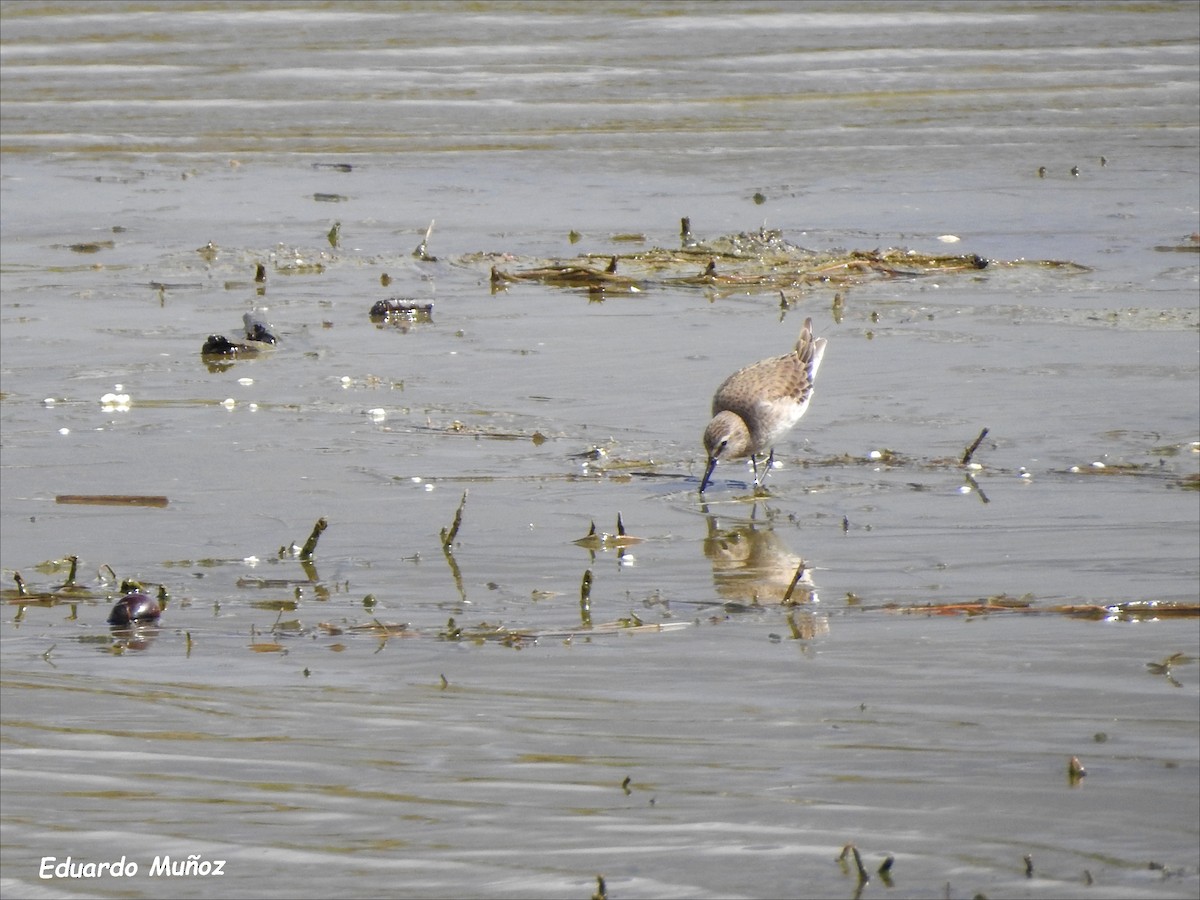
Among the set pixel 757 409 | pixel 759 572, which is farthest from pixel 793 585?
pixel 757 409

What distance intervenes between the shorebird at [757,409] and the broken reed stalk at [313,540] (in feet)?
5.50

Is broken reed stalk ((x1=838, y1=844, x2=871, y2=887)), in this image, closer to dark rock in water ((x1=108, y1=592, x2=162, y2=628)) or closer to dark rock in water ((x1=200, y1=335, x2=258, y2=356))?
dark rock in water ((x1=108, y1=592, x2=162, y2=628))

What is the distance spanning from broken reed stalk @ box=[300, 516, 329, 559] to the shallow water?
0.12 metres

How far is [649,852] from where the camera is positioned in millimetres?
4047

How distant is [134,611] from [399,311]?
4906 mm

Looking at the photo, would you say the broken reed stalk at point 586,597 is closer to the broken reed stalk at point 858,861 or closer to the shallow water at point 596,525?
the shallow water at point 596,525

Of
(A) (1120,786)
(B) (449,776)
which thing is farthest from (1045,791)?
(B) (449,776)

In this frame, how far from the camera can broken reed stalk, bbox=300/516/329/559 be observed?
6.33m

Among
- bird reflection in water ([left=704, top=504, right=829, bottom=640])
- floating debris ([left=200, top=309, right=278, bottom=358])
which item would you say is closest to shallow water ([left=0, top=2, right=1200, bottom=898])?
bird reflection in water ([left=704, top=504, right=829, bottom=640])

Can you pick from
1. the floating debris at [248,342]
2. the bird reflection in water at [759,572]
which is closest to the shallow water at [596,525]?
the bird reflection in water at [759,572]

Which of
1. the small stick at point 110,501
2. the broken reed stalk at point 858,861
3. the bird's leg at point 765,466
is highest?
the broken reed stalk at point 858,861

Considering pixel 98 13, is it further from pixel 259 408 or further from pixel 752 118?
pixel 259 408

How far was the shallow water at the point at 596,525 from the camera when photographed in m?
4.23

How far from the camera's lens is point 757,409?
754 centimetres
